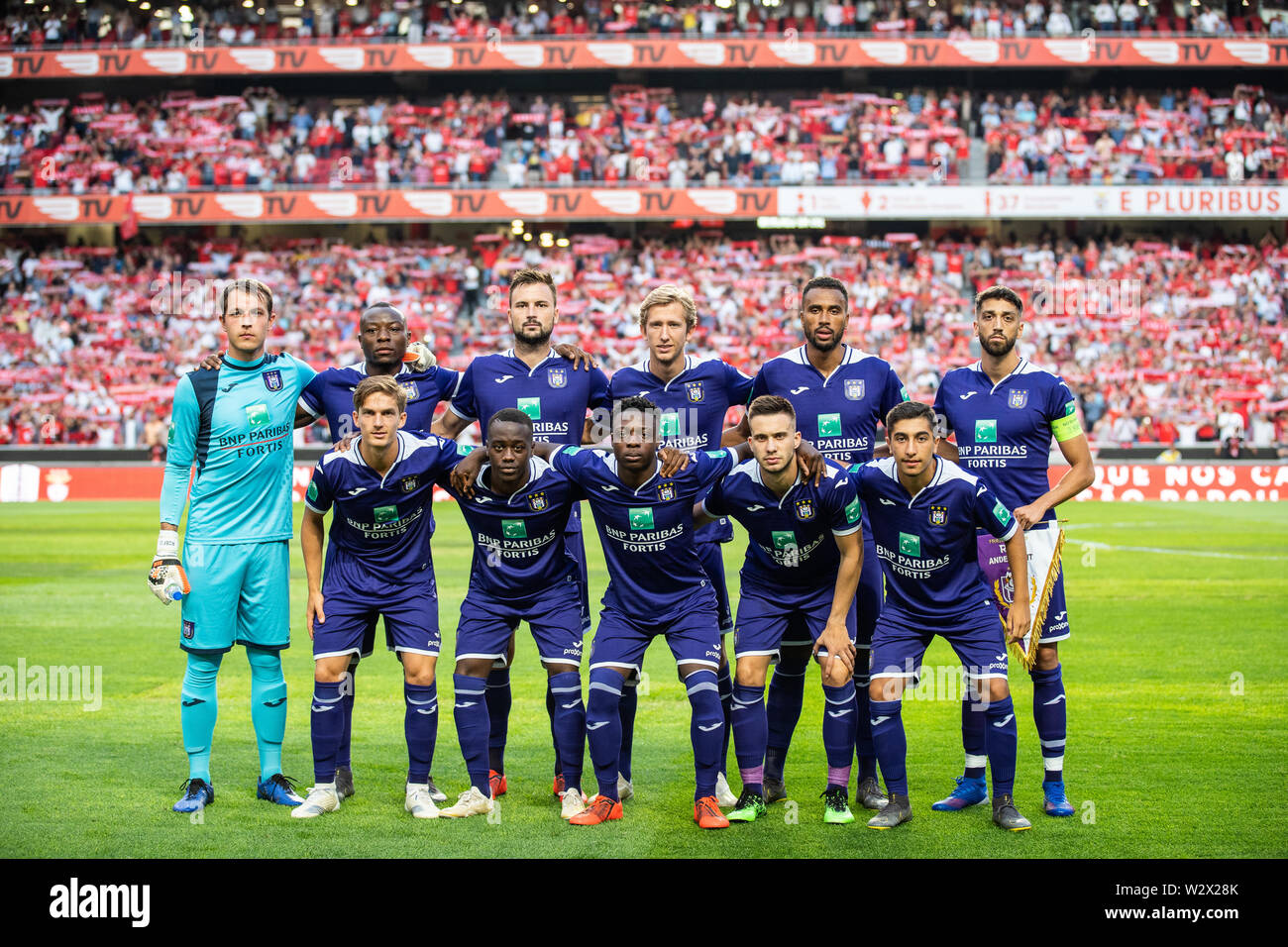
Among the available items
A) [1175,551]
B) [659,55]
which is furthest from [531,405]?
[659,55]

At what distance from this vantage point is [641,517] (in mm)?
6117

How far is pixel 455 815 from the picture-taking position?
5984 millimetres

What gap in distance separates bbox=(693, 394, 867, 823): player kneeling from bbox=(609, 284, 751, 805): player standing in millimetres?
387

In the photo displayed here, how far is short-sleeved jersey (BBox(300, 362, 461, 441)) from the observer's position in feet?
22.7

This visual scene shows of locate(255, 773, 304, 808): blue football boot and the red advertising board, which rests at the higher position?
the red advertising board

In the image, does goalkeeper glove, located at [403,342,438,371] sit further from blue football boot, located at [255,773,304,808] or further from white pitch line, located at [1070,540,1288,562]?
white pitch line, located at [1070,540,1288,562]

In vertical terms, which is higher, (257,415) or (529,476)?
(257,415)

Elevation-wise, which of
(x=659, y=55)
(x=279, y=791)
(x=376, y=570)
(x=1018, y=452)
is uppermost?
(x=659, y=55)

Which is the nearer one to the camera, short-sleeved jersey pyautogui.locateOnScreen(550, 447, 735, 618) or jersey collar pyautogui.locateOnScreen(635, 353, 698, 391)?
short-sleeved jersey pyautogui.locateOnScreen(550, 447, 735, 618)

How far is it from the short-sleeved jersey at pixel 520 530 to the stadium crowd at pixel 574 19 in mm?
33669

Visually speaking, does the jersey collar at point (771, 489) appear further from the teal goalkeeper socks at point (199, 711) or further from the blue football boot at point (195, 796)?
the blue football boot at point (195, 796)

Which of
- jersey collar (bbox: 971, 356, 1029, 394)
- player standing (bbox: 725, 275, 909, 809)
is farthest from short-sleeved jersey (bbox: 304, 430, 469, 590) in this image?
jersey collar (bbox: 971, 356, 1029, 394)

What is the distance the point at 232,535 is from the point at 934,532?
11.7ft

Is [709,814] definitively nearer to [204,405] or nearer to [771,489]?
[771,489]
